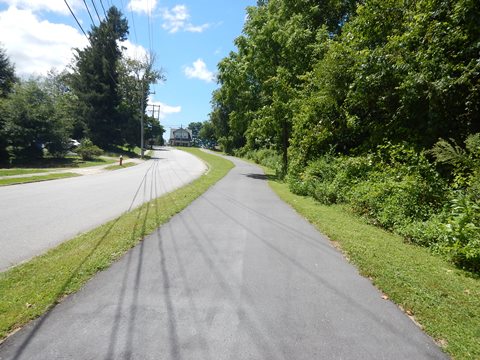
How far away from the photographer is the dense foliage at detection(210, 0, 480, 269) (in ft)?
23.2

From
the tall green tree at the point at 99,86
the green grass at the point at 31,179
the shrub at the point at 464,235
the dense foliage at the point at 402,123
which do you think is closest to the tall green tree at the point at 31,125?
the green grass at the point at 31,179

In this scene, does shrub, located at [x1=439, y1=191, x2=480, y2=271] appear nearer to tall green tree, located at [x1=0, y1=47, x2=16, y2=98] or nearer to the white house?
tall green tree, located at [x1=0, y1=47, x2=16, y2=98]

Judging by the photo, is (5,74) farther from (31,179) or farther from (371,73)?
(371,73)

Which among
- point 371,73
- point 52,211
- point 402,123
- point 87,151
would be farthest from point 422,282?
point 87,151

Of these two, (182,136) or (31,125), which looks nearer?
(31,125)

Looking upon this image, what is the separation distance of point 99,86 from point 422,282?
47.1 meters

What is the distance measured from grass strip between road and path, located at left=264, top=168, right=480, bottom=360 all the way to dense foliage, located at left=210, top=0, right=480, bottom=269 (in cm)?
66

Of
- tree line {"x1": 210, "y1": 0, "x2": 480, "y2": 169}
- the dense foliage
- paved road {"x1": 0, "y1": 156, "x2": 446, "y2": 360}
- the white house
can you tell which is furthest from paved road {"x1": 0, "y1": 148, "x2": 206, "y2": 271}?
the white house

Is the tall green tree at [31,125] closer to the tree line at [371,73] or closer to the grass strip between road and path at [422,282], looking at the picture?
the tree line at [371,73]

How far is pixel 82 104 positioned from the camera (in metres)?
42.4

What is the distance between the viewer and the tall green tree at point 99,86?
41.9 metres

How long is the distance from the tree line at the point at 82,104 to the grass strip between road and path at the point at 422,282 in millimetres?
20535

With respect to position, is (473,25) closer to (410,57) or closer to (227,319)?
A: (410,57)

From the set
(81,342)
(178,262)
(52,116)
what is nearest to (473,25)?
(178,262)
